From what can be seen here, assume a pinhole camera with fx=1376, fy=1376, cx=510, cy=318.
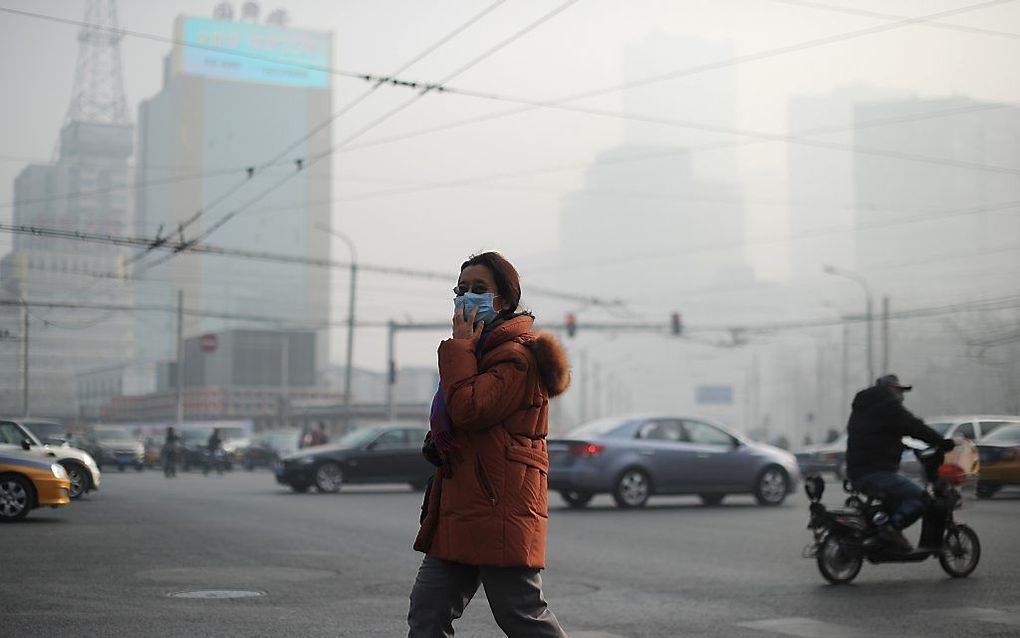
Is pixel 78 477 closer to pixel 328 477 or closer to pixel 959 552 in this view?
pixel 328 477

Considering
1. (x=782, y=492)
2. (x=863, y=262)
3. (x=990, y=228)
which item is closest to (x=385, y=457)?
(x=782, y=492)

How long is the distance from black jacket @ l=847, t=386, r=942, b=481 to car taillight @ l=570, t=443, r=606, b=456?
1034 cm

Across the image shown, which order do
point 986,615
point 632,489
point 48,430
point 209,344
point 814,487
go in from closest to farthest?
1. point 986,615
2. point 814,487
3. point 632,489
4. point 48,430
5. point 209,344

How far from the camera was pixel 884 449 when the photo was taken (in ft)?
36.1

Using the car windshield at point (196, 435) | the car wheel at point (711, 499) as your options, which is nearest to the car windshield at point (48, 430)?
the car wheel at point (711, 499)

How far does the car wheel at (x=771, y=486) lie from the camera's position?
22.7m

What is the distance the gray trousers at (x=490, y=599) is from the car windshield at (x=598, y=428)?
663 inches

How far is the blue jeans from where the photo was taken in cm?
1102

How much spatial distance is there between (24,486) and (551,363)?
13374 millimetres

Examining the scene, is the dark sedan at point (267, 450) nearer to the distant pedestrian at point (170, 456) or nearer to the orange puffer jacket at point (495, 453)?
the distant pedestrian at point (170, 456)

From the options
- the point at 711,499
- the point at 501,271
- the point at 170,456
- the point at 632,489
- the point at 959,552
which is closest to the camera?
the point at 501,271

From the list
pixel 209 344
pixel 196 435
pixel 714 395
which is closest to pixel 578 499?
pixel 196 435

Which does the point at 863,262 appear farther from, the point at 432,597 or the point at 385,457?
the point at 432,597

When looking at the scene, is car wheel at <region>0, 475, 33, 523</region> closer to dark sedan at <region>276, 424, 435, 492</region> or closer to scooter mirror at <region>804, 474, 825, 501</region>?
scooter mirror at <region>804, 474, 825, 501</region>
